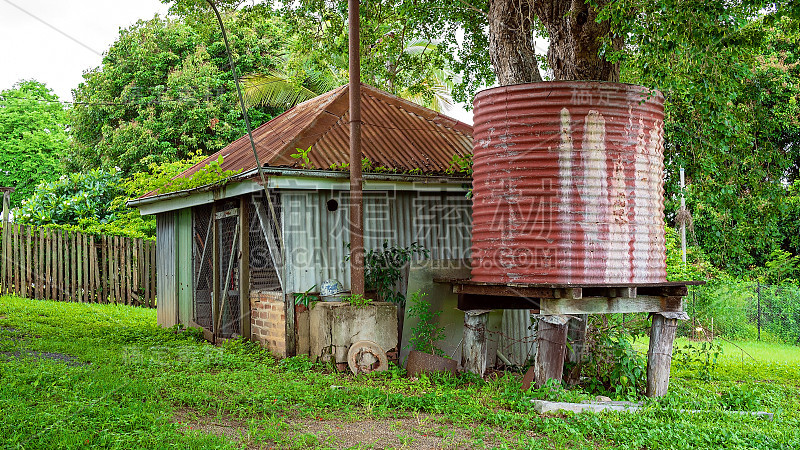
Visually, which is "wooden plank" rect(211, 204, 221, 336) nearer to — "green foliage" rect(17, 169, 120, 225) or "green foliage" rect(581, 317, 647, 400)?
"green foliage" rect(581, 317, 647, 400)

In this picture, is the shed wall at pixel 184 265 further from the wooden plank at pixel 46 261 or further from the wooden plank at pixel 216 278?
the wooden plank at pixel 46 261

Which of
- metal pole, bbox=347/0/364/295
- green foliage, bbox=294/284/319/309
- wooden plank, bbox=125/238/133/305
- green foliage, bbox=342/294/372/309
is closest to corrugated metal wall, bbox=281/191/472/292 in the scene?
green foliage, bbox=294/284/319/309

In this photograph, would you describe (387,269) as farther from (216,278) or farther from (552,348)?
(552,348)

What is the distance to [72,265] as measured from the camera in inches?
631

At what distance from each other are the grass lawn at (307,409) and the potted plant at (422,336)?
0.23 m

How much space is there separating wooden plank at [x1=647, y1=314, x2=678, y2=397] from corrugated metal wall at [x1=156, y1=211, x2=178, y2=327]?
8.44m

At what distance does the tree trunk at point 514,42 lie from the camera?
9.18m

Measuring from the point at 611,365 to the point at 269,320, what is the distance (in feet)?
14.6

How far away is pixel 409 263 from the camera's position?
9883 millimetres

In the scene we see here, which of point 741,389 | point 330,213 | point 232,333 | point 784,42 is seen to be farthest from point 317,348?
point 784,42

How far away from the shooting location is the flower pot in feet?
26.5

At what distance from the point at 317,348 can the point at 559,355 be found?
3.03 meters

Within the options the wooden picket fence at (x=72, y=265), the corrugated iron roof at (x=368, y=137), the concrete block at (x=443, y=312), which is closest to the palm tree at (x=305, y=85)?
the corrugated iron roof at (x=368, y=137)

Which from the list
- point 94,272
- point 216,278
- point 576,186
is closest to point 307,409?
point 576,186
